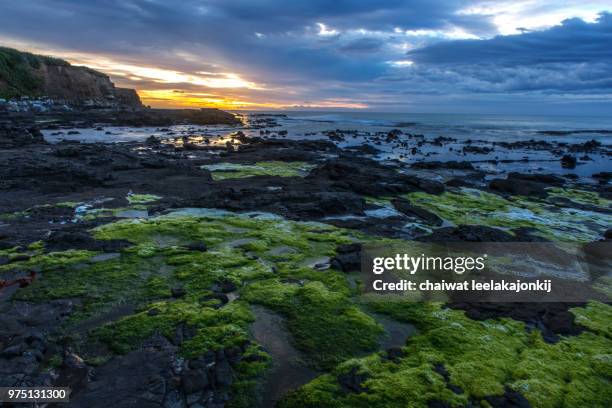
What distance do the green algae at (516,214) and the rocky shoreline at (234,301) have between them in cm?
15

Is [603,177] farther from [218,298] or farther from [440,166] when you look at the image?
[218,298]

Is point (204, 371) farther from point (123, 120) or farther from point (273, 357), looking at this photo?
point (123, 120)

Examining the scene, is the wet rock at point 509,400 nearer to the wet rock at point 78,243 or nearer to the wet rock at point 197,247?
the wet rock at point 197,247

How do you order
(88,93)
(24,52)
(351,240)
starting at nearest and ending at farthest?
1. (351,240)
2. (24,52)
3. (88,93)

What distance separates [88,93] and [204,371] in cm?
14075

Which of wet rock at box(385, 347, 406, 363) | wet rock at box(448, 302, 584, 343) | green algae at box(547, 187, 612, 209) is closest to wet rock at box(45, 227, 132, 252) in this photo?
wet rock at box(385, 347, 406, 363)

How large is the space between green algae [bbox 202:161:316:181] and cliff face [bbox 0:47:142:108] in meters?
82.0

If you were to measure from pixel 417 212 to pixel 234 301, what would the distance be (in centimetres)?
1177

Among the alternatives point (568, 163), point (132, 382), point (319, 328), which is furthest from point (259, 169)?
point (568, 163)

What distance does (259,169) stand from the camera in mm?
30016

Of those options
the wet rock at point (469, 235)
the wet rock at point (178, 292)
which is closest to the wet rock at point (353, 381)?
the wet rock at point (178, 292)

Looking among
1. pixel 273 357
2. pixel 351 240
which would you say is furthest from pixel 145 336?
pixel 351 240

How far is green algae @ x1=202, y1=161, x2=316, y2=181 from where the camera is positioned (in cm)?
2764

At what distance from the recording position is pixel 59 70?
110938 millimetres
